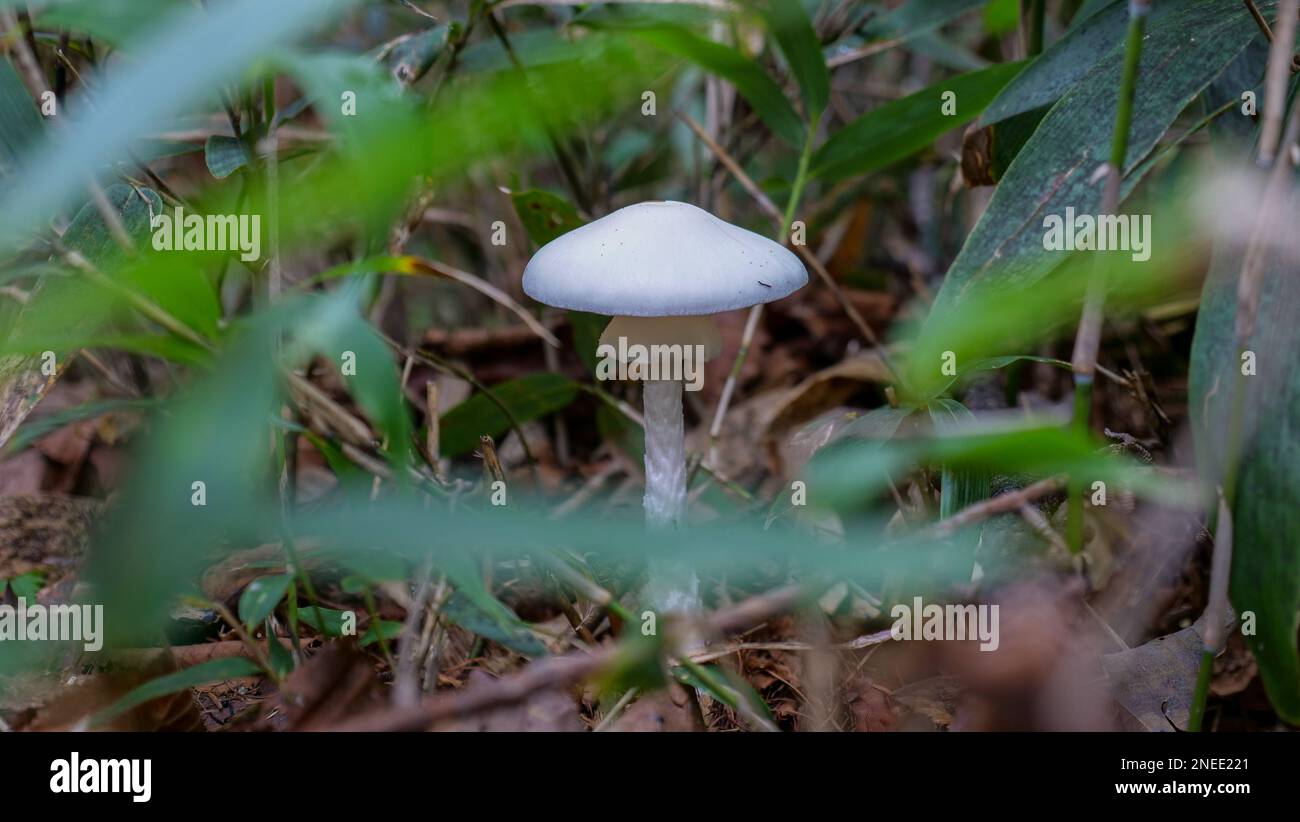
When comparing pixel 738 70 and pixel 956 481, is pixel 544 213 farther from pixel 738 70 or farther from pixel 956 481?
pixel 956 481

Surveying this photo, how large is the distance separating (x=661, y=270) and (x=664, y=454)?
432 millimetres

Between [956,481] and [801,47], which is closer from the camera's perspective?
[956,481]

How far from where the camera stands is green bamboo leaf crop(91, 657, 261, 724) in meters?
1.22

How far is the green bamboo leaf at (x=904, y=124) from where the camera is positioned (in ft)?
6.42

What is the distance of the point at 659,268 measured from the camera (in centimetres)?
143

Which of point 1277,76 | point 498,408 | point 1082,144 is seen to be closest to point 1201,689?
point 1277,76

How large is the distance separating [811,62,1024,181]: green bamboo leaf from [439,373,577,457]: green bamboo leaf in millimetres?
761

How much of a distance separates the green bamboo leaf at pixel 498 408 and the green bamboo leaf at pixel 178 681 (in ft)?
3.27

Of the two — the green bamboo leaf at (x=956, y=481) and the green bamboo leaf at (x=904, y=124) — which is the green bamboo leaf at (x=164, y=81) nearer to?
the green bamboo leaf at (x=956, y=481)

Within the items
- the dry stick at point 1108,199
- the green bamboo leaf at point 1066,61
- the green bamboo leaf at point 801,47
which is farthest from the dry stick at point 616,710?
the green bamboo leaf at point 801,47
